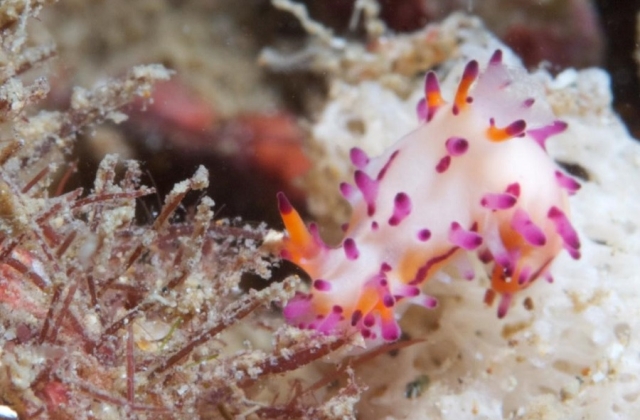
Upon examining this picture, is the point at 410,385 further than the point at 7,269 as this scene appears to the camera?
Yes

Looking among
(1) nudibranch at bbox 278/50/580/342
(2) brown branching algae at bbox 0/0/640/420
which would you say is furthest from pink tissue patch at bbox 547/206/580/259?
(2) brown branching algae at bbox 0/0/640/420

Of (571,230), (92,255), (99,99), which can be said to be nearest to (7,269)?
(92,255)

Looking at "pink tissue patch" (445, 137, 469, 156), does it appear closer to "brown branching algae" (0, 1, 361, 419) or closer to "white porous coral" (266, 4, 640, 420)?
"white porous coral" (266, 4, 640, 420)

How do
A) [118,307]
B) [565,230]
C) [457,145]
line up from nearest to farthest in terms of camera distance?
[118,307] → [457,145] → [565,230]

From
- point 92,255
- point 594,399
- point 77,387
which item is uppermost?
point 92,255

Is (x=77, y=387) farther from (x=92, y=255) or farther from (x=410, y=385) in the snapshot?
(x=410, y=385)

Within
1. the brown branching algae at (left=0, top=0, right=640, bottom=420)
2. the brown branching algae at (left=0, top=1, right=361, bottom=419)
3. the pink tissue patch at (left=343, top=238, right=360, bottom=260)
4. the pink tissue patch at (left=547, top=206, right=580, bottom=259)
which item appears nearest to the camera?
the brown branching algae at (left=0, top=1, right=361, bottom=419)

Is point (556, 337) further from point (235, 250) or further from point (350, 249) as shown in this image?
point (235, 250)

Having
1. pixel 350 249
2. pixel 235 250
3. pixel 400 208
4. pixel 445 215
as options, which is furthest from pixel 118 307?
pixel 445 215

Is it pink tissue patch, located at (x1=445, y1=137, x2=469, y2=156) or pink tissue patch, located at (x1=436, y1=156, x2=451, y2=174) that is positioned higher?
pink tissue patch, located at (x1=445, y1=137, x2=469, y2=156)
